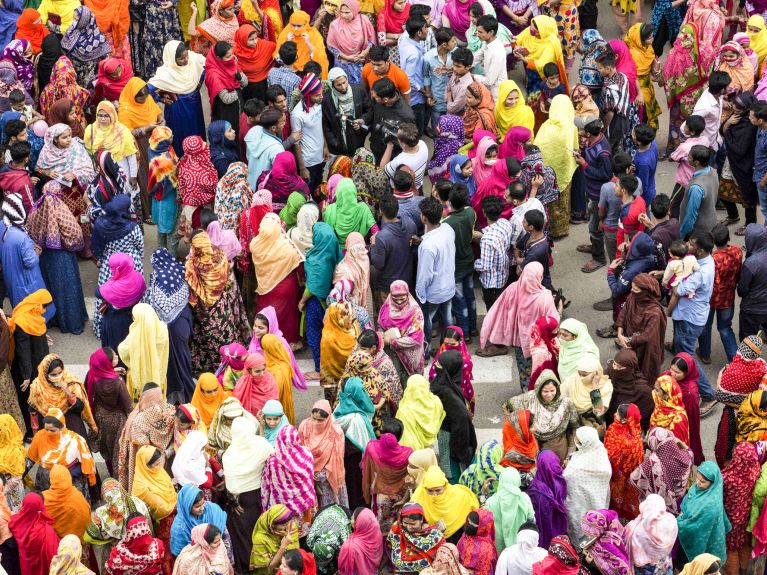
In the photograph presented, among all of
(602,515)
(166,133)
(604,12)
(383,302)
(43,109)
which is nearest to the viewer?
(602,515)

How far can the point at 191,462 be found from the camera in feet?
33.2

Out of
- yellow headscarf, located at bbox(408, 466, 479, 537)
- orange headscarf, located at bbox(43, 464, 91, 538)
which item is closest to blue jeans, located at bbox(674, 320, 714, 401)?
yellow headscarf, located at bbox(408, 466, 479, 537)

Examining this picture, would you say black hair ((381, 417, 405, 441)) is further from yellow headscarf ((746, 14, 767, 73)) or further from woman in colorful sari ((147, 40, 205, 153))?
yellow headscarf ((746, 14, 767, 73))

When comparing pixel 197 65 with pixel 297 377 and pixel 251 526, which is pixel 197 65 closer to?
pixel 297 377

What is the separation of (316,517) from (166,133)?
5.02m

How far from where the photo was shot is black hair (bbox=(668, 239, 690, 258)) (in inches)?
470

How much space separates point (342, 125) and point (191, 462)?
5.06 m

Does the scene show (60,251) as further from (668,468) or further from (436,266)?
(668,468)

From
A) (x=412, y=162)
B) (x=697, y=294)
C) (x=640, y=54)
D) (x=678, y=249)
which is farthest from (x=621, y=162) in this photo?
(x=640, y=54)

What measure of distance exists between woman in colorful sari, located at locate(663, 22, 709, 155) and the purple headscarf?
598 cm

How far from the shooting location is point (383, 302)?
41.8 feet

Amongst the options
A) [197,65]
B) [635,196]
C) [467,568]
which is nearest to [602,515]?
[467,568]

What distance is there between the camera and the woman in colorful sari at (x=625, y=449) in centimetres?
1031

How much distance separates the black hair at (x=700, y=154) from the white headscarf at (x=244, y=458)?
5007 mm
